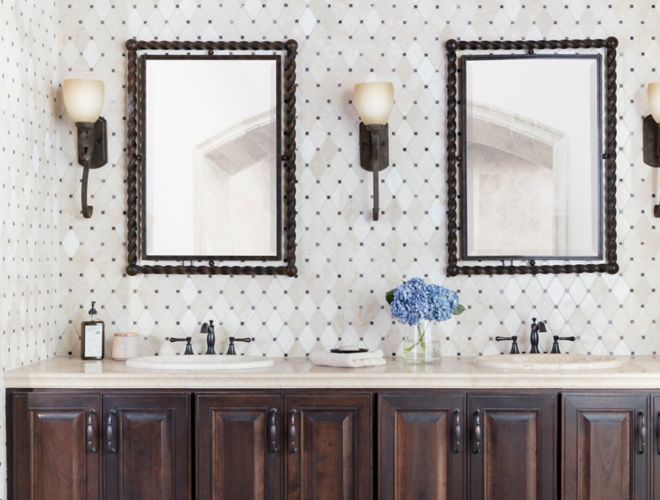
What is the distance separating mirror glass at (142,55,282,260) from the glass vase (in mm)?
Result: 618

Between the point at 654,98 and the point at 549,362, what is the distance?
41.2 inches

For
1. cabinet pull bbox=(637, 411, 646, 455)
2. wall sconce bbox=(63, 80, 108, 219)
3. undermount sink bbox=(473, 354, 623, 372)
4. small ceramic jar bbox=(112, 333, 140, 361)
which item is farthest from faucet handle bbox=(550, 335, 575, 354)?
wall sconce bbox=(63, 80, 108, 219)

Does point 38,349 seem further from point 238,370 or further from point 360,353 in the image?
point 360,353

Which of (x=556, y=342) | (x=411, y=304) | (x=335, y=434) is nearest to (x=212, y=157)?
(x=411, y=304)

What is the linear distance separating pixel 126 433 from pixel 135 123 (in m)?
1.21

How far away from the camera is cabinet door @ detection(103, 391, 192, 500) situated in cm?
337

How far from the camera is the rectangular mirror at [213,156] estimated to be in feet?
12.7

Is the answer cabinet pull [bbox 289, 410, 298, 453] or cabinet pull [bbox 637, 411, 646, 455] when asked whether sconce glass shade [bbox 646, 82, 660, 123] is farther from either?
cabinet pull [bbox 289, 410, 298, 453]

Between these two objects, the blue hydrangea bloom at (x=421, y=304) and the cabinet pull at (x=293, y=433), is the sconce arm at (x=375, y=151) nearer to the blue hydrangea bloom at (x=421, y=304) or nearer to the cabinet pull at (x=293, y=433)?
the blue hydrangea bloom at (x=421, y=304)

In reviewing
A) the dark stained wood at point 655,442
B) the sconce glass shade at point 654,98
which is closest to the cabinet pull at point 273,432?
the dark stained wood at point 655,442

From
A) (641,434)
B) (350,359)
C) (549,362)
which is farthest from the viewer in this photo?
(549,362)

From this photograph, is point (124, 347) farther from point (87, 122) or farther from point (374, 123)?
point (374, 123)

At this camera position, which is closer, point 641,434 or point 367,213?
point 641,434

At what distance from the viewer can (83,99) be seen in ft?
12.2
